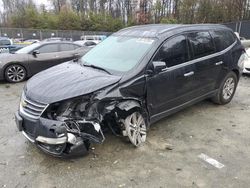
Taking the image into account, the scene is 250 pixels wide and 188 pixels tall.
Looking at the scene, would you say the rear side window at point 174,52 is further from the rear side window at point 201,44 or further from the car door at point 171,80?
the rear side window at point 201,44

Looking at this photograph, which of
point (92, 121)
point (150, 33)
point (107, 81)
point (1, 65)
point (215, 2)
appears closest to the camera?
point (92, 121)

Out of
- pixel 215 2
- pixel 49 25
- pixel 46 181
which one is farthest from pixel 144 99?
pixel 49 25

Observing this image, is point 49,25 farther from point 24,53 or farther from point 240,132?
point 240,132

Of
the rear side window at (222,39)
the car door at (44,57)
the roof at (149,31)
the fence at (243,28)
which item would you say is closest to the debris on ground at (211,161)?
the roof at (149,31)

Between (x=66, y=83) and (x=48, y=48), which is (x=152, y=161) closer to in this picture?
(x=66, y=83)

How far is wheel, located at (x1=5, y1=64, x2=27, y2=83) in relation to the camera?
846cm

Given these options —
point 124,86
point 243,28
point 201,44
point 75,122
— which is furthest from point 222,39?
point 243,28

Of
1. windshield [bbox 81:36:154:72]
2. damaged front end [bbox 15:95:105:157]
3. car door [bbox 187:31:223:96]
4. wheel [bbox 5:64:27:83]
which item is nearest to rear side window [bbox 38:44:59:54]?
wheel [bbox 5:64:27:83]

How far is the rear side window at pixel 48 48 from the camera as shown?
9.12 m

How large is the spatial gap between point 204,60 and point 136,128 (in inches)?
76.5

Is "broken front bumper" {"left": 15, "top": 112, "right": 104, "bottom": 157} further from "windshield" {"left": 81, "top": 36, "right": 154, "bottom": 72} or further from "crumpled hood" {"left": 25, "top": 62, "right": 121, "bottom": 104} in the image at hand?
"windshield" {"left": 81, "top": 36, "right": 154, "bottom": 72}

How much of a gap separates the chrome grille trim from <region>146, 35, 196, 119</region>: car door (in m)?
1.55

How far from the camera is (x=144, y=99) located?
4.09 meters

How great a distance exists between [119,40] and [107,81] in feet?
4.46
